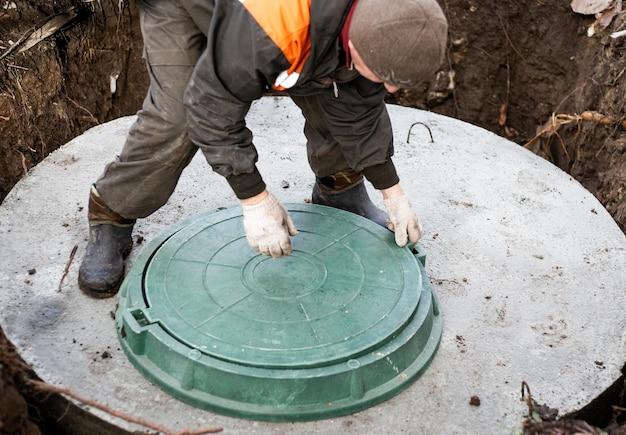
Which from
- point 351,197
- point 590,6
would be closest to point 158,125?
point 351,197

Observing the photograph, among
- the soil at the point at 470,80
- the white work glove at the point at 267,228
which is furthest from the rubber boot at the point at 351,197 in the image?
the soil at the point at 470,80

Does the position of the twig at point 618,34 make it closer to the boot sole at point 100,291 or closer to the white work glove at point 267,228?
the white work glove at point 267,228

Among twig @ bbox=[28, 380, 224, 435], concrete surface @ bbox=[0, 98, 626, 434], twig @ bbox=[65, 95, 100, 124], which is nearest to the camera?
A: twig @ bbox=[28, 380, 224, 435]

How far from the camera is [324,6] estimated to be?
6.80ft

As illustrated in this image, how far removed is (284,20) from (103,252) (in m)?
1.15

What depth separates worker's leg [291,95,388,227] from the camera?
2783mm

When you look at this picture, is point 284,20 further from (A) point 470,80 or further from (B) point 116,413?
(A) point 470,80

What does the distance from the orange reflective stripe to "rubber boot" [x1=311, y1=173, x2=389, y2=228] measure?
998 mm

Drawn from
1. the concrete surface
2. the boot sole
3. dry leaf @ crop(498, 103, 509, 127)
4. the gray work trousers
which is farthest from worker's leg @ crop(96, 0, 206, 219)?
dry leaf @ crop(498, 103, 509, 127)

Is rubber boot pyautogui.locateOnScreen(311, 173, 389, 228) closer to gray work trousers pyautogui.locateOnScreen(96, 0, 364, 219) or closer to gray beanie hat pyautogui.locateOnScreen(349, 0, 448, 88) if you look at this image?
gray work trousers pyautogui.locateOnScreen(96, 0, 364, 219)

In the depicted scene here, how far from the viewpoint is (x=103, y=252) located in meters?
2.71

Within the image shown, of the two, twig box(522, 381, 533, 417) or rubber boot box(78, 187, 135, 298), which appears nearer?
twig box(522, 381, 533, 417)

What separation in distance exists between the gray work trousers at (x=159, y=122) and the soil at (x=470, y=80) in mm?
1260

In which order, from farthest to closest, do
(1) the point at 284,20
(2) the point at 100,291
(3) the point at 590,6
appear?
(3) the point at 590,6
(2) the point at 100,291
(1) the point at 284,20
